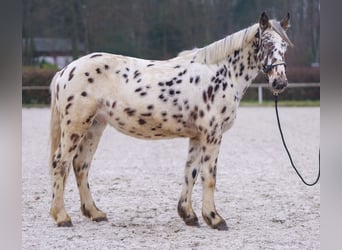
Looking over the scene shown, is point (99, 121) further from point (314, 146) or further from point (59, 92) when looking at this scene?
point (314, 146)

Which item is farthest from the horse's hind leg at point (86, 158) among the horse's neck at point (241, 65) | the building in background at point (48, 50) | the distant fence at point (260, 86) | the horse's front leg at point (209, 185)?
the distant fence at point (260, 86)

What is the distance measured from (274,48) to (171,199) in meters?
1.83

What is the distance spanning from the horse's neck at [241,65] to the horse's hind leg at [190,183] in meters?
0.44

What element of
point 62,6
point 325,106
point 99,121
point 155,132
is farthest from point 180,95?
point 62,6

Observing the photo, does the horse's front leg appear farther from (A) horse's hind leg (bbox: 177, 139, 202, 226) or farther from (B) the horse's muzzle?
(B) the horse's muzzle

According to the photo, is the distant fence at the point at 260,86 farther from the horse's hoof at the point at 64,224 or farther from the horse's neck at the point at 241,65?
the horse's neck at the point at 241,65

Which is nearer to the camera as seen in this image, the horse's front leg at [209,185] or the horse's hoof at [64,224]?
the horse's front leg at [209,185]

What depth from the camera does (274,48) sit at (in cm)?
265

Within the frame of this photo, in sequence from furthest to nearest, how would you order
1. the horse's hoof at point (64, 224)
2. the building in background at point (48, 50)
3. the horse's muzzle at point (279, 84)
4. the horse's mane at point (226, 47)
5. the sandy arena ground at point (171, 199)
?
1. the building in background at point (48, 50)
2. the horse's hoof at point (64, 224)
3. the horse's mane at point (226, 47)
4. the sandy arena ground at point (171, 199)
5. the horse's muzzle at point (279, 84)

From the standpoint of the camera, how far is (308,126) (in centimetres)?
1058

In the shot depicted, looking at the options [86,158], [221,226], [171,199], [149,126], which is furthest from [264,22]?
[171,199]

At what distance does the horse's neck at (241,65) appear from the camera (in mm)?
2930

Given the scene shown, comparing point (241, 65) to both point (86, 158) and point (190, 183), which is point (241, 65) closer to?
point (190, 183)

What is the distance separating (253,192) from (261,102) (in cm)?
1061
